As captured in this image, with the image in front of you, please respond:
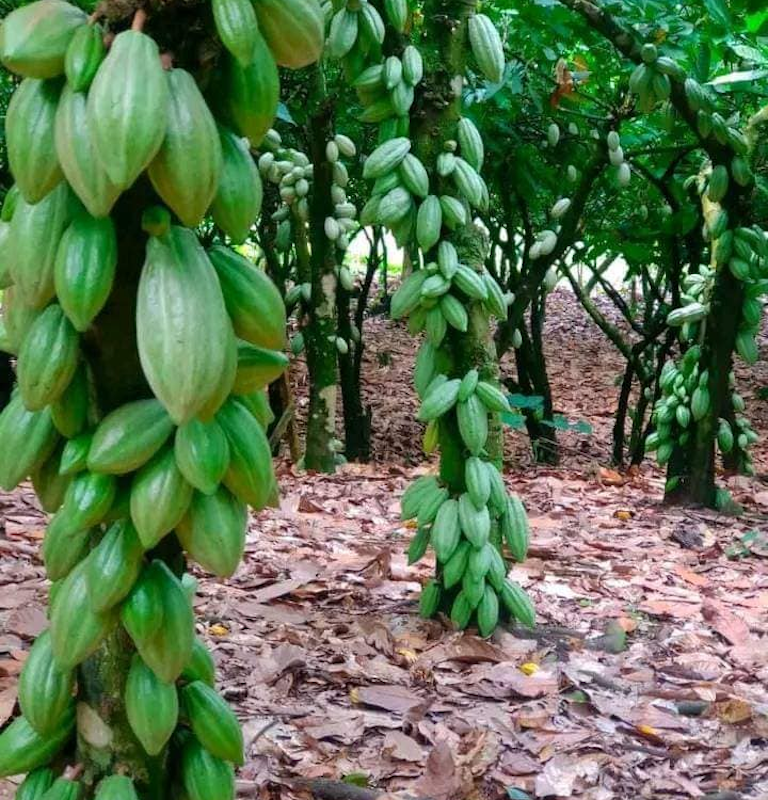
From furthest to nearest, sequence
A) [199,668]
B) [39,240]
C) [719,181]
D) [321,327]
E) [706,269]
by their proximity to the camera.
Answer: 1. [321,327]
2. [706,269]
3. [719,181]
4. [199,668]
5. [39,240]

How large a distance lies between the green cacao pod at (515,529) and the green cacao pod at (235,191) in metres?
1.69

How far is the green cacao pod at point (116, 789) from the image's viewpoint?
1.02 meters

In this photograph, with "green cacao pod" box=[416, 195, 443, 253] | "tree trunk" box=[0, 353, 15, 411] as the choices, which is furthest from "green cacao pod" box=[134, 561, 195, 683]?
"tree trunk" box=[0, 353, 15, 411]

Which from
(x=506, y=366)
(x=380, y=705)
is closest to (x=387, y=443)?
(x=506, y=366)

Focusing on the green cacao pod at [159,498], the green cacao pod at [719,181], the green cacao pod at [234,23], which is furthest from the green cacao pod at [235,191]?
the green cacao pod at [719,181]

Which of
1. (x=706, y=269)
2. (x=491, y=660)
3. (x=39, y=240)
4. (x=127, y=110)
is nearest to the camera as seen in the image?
(x=127, y=110)

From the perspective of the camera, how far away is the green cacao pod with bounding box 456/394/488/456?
7.93 ft

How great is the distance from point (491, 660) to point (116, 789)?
149 cm

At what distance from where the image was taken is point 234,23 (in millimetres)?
870

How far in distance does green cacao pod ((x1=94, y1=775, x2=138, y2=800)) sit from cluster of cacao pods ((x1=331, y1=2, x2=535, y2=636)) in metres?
1.45

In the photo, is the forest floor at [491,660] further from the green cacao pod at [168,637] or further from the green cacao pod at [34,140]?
the green cacao pod at [34,140]

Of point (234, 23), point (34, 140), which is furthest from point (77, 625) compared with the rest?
point (234, 23)

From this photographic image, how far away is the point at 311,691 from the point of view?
84.4 inches

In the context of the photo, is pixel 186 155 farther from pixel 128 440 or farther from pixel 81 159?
pixel 128 440
